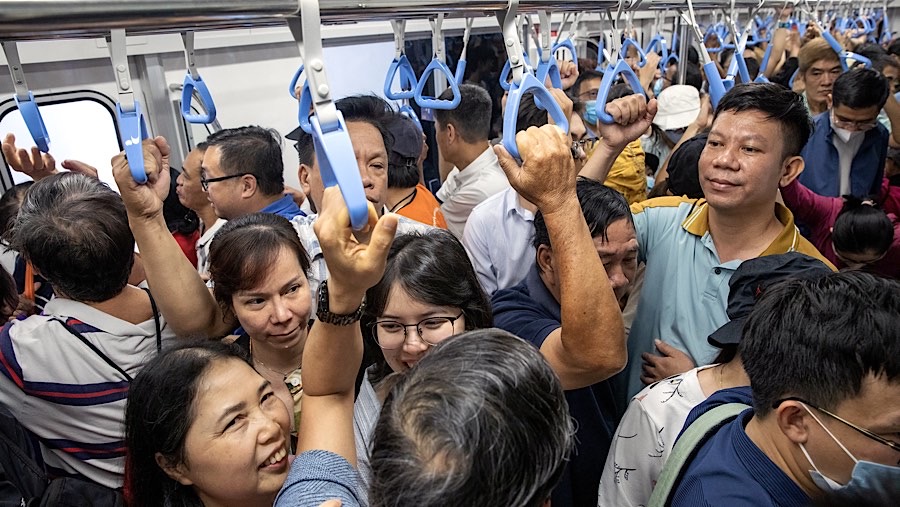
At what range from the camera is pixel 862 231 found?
277cm

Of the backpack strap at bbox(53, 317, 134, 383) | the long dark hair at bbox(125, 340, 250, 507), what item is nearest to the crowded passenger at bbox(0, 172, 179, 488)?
the backpack strap at bbox(53, 317, 134, 383)

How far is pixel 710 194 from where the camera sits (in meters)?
1.91

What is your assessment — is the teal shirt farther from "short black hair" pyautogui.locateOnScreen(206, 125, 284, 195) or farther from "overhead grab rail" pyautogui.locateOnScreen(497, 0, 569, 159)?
"short black hair" pyautogui.locateOnScreen(206, 125, 284, 195)

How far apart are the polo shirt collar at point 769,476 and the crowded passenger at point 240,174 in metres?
1.94

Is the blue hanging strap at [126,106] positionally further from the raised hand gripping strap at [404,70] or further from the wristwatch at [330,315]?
the raised hand gripping strap at [404,70]

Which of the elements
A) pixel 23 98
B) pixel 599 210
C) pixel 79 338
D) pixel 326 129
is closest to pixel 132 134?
pixel 23 98

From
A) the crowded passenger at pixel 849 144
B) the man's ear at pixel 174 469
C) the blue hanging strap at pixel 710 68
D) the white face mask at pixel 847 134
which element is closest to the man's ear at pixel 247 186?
the man's ear at pixel 174 469

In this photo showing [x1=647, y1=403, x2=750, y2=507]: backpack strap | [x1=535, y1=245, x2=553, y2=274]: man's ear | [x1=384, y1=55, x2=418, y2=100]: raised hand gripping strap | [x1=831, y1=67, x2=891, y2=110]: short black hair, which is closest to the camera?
[x1=647, y1=403, x2=750, y2=507]: backpack strap

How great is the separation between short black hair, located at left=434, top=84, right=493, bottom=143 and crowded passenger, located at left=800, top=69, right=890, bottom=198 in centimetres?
170

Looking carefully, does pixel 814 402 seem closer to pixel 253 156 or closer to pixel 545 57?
pixel 545 57

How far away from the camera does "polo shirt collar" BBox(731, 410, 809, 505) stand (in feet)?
3.75

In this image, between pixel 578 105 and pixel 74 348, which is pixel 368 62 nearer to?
pixel 578 105

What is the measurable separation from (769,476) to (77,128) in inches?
145

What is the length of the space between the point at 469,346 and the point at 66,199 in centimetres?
139
